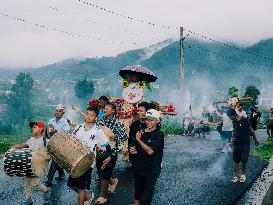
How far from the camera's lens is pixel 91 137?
208 inches

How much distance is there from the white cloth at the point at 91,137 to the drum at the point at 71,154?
17cm

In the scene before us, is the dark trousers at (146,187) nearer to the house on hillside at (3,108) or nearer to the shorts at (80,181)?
the shorts at (80,181)

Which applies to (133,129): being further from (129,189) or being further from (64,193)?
(64,193)

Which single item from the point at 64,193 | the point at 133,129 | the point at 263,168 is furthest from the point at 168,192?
the point at 263,168

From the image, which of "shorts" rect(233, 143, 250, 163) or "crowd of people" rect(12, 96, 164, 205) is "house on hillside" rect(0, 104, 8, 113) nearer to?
"shorts" rect(233, 143, 250, 163)

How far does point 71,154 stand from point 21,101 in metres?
89.3

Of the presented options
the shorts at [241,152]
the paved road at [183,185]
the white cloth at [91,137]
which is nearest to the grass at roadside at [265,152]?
the paved road at [183,185]

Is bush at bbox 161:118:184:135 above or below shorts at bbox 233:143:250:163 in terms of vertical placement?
below

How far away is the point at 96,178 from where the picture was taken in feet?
26.5

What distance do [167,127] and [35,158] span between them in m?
16.1

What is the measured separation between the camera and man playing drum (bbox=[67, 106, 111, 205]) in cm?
518

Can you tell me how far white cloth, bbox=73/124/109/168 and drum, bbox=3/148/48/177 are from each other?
2.48 ft

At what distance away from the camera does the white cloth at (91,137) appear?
17.3 feet


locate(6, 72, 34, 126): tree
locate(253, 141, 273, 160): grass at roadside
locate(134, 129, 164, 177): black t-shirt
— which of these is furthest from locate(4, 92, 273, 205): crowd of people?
locate(6, 72, 34, 126): tree
